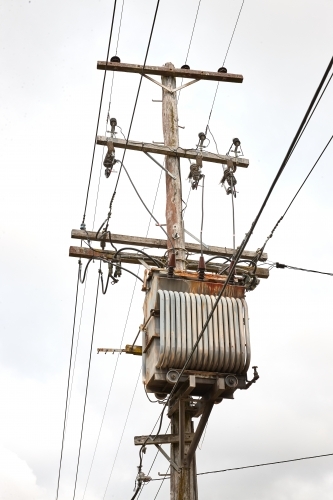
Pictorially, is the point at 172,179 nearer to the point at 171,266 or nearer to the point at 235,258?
the point at 171,266

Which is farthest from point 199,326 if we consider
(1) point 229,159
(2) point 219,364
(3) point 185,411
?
(1) point 229,159

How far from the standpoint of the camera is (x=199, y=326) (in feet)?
28.1

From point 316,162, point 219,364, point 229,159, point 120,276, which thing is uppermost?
point 229,159

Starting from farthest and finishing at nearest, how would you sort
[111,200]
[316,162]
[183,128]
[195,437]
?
[183,128] < [111,200] < [195,437] < [316,162]

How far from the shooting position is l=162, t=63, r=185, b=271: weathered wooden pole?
33.1ft

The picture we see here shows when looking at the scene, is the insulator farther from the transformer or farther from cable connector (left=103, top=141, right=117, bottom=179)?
the transformer

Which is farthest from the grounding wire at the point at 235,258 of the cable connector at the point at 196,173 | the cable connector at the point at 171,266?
the cable connector at the point at 196,173

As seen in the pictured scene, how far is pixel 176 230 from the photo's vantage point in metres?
10.1

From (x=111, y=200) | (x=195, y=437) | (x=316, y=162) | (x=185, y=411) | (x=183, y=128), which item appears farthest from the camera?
(x=183, y=128)

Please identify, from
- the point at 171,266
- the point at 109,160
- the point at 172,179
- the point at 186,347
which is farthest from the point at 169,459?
the point at 109,160

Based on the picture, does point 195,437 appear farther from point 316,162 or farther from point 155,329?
point 316,162

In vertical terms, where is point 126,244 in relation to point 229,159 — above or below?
below

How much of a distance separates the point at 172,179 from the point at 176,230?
0.86 meters

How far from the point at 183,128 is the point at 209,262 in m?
2.18
